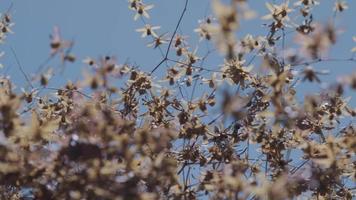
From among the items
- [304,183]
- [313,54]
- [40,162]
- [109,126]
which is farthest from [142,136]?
[304,183]

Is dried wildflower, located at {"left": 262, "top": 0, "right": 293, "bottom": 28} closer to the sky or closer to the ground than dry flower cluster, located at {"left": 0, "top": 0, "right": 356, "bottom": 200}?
closer to the sky

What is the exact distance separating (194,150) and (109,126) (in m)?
1.67

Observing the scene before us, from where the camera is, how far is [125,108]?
4.51m

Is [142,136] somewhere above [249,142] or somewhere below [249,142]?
below

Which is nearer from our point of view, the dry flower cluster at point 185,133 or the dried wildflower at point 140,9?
the dry flower cluster at point 185,133

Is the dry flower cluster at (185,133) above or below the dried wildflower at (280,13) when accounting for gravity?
below

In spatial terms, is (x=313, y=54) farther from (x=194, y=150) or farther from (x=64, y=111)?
(x=64, y=111)

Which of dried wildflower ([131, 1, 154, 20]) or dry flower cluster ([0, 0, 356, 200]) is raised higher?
dried wildflower ([131, 1, 154, 20])

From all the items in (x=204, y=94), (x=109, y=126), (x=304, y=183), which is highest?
(x=204, y=94)

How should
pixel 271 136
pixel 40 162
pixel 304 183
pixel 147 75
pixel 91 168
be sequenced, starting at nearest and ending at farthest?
pixel 91 168 → pixel 40 162 → pixel 304 183 → pixel 271 136 → pixel 147 75

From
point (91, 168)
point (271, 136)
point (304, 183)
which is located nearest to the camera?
point (91, 168)

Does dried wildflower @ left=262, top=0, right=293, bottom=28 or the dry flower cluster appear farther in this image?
dried wildflower @ left=262, top=0, right=293, bottom=28

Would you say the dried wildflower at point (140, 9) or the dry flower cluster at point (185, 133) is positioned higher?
the dried wildflower at point (140, 9)

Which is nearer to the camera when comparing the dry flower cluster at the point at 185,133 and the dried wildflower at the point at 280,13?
the dry flower cluster at the point at 185,133
